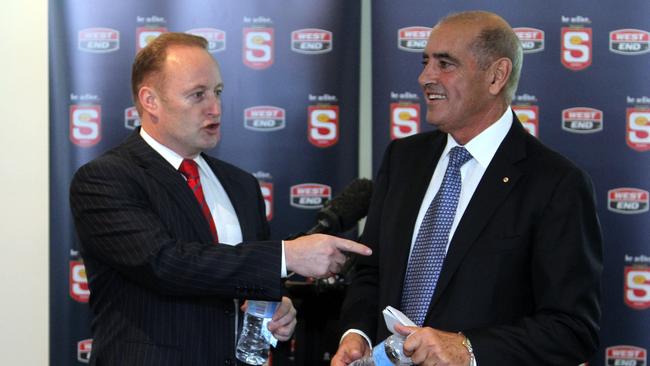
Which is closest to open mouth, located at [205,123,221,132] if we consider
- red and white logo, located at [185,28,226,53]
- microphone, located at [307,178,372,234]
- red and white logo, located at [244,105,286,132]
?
microphone, located at [307,178,372,234]

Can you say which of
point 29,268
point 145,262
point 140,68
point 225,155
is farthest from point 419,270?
point 29,268

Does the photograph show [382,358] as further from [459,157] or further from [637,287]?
[637,287]

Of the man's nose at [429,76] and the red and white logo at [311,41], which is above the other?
the red and white logo at [311,41]

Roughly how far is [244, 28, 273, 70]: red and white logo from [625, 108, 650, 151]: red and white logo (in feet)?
6.33

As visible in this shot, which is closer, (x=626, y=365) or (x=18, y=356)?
(x=626, y=365)

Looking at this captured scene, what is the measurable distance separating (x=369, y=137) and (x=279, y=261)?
2644mm

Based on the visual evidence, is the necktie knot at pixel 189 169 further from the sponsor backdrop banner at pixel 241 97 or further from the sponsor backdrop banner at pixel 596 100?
the sponsor backdrop banner at pixel 596 100

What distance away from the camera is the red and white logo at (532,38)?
490 centimetres

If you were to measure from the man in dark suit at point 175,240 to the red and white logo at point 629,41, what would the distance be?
2378mm

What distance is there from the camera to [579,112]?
16.0 ft

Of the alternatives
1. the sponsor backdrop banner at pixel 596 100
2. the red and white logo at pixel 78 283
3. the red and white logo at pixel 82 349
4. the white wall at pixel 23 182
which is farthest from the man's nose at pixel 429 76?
the white wall at pixel 23 182

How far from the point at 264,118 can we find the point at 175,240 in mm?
2011

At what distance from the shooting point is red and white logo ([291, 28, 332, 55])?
16.3 feet

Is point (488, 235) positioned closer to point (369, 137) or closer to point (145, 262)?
point (145, 262)
